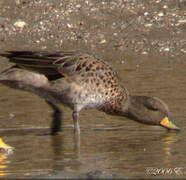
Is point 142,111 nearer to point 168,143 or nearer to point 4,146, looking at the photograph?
point 168,143

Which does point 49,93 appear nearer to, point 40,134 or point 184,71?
point 40,134

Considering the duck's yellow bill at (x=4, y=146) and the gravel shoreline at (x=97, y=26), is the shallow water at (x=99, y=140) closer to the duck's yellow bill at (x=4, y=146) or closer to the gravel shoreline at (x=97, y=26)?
the duck's yellow bill at (x=4, y=146)

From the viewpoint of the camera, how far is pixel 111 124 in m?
7.91

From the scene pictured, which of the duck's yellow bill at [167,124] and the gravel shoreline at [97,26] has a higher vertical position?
the gravel shoreline at [97,26]

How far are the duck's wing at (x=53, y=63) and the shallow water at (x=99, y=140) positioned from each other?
0.64m

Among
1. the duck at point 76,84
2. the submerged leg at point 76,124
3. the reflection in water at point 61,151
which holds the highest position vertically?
the duck at point 76,84

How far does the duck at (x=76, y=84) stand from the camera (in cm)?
750

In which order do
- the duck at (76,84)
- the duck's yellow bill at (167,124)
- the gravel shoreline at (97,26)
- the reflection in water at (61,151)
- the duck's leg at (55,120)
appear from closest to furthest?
the reflection in water at (61,151) → the duck's yellow bill at (167,124) → the duck at (76,84) → the duck's leg at (55,120) → the gravel shoreline at (97,26)

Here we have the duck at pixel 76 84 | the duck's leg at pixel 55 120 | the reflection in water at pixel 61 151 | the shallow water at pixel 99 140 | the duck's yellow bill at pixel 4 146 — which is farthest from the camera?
the duck's leg at pixel 55 120

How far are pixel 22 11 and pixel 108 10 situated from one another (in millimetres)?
1778

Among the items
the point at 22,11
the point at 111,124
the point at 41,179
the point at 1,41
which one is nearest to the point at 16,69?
the point at 111,124

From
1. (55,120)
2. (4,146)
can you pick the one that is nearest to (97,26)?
(55,120)

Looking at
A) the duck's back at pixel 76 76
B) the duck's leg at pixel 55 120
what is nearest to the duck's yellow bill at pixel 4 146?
the duck's leg at pixel 55 120

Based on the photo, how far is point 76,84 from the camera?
752 centimetres
